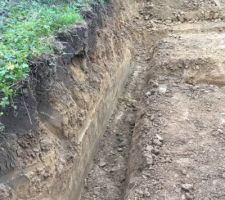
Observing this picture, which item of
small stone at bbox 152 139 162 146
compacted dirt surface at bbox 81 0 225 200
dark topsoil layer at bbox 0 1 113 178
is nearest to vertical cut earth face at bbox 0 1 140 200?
dark topsoil layer at bbox 0 1 113 178

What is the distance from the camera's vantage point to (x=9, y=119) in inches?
129

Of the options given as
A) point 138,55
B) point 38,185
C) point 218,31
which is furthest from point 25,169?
point 218,31

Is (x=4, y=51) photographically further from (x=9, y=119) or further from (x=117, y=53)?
(x=117, y=53)

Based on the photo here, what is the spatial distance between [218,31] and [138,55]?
7.24ft

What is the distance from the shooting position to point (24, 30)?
4.20 meters

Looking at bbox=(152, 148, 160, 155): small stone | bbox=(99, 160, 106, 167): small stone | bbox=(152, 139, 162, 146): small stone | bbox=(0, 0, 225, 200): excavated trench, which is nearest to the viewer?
bbox=(0, 0, 225, 200): excavated trench

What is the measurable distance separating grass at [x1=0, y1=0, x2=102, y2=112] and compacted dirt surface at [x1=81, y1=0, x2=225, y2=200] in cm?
191

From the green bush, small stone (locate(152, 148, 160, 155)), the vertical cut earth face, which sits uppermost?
the green bush

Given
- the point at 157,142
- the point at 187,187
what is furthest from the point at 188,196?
the point at 157,142

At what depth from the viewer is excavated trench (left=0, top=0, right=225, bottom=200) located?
3.64 m

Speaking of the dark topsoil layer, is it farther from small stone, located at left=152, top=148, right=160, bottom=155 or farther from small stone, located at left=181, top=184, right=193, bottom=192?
small stone, located at left=181, top=184, right=193, bottom=192

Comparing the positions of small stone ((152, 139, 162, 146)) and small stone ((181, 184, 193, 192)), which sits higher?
small stone ((152, 139, 162, 146))

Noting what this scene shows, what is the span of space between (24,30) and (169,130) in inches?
98.9

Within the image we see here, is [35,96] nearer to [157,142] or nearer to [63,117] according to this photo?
[63,117]
